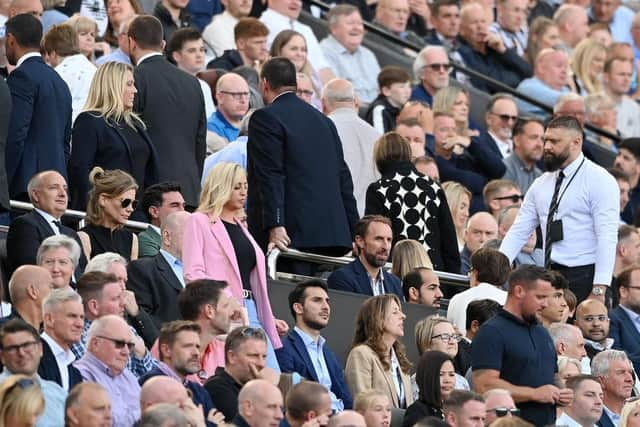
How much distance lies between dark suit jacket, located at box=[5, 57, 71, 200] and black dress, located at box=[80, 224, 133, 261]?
69cm

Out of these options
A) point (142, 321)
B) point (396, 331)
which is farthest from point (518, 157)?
point (142, 321)

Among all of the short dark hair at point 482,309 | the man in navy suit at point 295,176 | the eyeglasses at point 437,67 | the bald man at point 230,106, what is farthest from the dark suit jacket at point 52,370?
the eyeglasses at point 437,67

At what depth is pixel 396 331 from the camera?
14.5m

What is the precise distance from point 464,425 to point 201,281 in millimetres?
1746

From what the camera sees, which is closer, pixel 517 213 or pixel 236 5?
pixel 517 213

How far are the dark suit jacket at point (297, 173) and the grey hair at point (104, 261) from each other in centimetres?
217

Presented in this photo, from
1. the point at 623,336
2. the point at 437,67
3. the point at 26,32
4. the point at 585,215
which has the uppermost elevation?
the point at 26,32

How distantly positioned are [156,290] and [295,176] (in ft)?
6.31

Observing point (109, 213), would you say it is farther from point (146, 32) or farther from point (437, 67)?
point (437, 67)

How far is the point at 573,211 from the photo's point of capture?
16.1 m

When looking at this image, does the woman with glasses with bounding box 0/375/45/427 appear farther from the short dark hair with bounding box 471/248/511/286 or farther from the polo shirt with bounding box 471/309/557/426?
the short dark hair with bounding box 471/248/511/286

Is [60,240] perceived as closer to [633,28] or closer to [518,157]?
[518,157]

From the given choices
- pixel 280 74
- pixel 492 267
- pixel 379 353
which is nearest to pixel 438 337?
pixel 379 353

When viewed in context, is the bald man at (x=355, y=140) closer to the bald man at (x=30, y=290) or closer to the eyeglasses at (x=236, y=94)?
the eyeglasses at (x=236, y=94)
